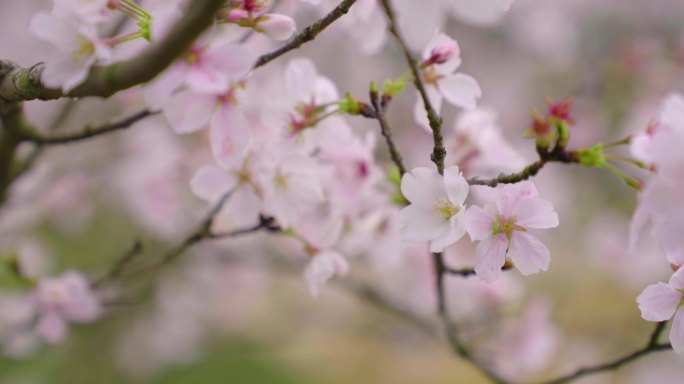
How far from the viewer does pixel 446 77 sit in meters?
0.55

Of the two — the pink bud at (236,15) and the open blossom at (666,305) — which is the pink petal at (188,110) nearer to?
the pink bud at (236,15)

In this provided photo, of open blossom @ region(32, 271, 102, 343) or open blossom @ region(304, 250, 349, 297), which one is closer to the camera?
open blossom @ region(304, 250, 349, 297)

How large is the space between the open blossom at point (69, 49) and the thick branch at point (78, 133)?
15 cm

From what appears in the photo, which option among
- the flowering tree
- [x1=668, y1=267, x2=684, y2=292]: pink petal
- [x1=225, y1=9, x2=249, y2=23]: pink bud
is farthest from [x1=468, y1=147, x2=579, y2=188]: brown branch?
[x1=225, y1=9, x2=249, y2=23]: pink bud

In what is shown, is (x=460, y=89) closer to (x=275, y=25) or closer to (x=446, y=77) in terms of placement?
(x=446, y=77)

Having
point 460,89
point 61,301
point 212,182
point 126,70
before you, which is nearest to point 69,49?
point 126,70

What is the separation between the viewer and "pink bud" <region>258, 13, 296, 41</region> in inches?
18.2

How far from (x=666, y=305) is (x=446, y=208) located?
0.18 meters

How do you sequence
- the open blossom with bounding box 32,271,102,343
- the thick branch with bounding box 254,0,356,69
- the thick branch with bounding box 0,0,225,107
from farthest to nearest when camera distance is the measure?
the open blossom with bounding box 32,271,102,343
the thick branch with bounding box 254,0,356,69
the thick branch with bounding box 0,0,225,107

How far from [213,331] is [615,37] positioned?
168 centimetres

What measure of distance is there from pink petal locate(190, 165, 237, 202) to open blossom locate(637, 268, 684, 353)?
1.21ft

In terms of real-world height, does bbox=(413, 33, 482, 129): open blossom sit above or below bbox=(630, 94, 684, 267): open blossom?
above

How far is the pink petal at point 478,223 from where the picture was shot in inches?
18.4

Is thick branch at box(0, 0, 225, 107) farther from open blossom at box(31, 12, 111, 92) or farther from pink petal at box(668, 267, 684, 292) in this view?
pink petal at box(668, 267, 684, 292)
